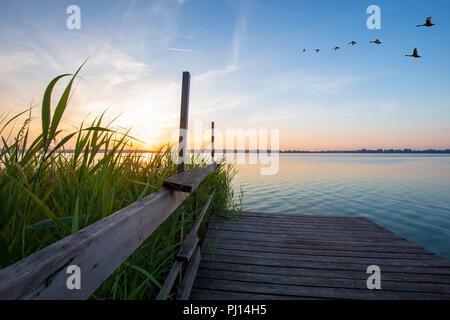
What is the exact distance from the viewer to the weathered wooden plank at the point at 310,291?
2.67 meters

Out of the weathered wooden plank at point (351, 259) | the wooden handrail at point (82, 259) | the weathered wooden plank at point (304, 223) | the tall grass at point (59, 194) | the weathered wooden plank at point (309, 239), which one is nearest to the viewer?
the wooden handrail at point (82, 259)

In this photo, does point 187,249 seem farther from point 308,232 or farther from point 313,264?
point 308,232

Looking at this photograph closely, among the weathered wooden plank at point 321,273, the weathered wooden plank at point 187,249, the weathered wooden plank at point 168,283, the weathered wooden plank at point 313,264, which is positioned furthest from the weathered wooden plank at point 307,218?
the weathered wooden plank at point 168,283

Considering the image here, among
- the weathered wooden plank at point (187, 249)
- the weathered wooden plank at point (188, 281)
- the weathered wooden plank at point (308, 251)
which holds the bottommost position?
the weathered wooden plank at point (308, 251)

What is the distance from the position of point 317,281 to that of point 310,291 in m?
0.28

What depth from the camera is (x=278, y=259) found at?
11.8ft

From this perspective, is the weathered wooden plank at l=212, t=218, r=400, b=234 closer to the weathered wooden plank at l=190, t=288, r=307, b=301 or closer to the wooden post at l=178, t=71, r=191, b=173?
the weathered wooden plank at l=190, t=288, r=307, b=301

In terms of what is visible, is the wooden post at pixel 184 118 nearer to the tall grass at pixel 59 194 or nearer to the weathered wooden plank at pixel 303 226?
the tall grass at pixel 59 194

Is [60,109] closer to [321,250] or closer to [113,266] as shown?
[113,266]

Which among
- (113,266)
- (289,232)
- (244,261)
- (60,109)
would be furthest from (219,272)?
(60,109)

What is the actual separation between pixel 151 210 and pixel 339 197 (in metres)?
13.1

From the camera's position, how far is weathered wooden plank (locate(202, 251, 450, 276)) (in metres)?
3.29

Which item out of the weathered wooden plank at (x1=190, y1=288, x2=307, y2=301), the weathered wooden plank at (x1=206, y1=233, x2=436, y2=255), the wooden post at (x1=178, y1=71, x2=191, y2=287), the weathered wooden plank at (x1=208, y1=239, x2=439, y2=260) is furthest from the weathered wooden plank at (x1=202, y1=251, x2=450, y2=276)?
the wooden post at (x1=178, y1=71, x2=191, y2=287)
